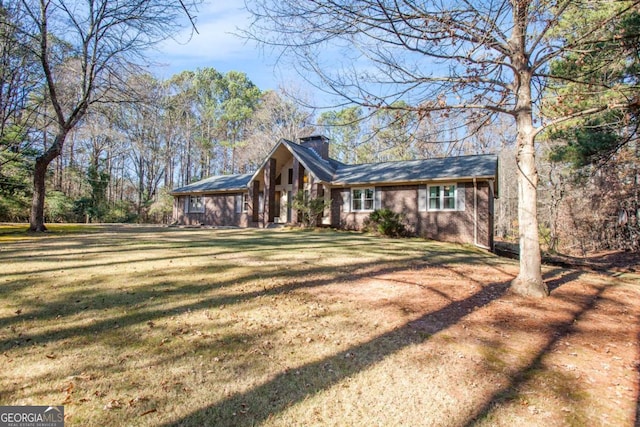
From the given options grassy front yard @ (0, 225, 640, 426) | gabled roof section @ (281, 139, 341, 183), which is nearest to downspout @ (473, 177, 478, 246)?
gabled roof section @ (281, 139, 341, 183)

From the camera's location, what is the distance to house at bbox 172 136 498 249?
1491 cm

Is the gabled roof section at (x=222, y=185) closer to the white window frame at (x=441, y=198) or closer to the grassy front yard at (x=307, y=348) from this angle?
the white window frame at (x=441, y=198)

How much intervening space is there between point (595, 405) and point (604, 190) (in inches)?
840

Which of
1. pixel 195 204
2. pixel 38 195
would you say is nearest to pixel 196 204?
pixel 195 204

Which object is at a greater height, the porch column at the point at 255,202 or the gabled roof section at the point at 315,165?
the gabled roof section at the point at 315,165

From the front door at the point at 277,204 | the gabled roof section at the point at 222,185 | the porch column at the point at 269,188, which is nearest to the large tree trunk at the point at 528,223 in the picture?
the porch column at the point at 269,188

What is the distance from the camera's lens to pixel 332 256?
326 inches

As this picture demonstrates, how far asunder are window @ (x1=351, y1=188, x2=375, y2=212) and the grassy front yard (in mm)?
11243

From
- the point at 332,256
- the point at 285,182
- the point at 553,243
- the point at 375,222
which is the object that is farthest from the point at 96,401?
the point at 553,243

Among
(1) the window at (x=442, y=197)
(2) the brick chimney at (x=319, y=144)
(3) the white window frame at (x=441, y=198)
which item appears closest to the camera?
(3) the white window frame at (x=441, y=198)

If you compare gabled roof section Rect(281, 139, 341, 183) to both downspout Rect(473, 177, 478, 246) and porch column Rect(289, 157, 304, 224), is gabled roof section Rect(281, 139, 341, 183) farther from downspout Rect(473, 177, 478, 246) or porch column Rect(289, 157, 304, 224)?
downspout Rect(473, 177, 478, 246)

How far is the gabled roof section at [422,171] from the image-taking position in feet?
49.1

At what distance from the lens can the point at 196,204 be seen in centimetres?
2408

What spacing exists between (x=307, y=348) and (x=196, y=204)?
73.0 feet
